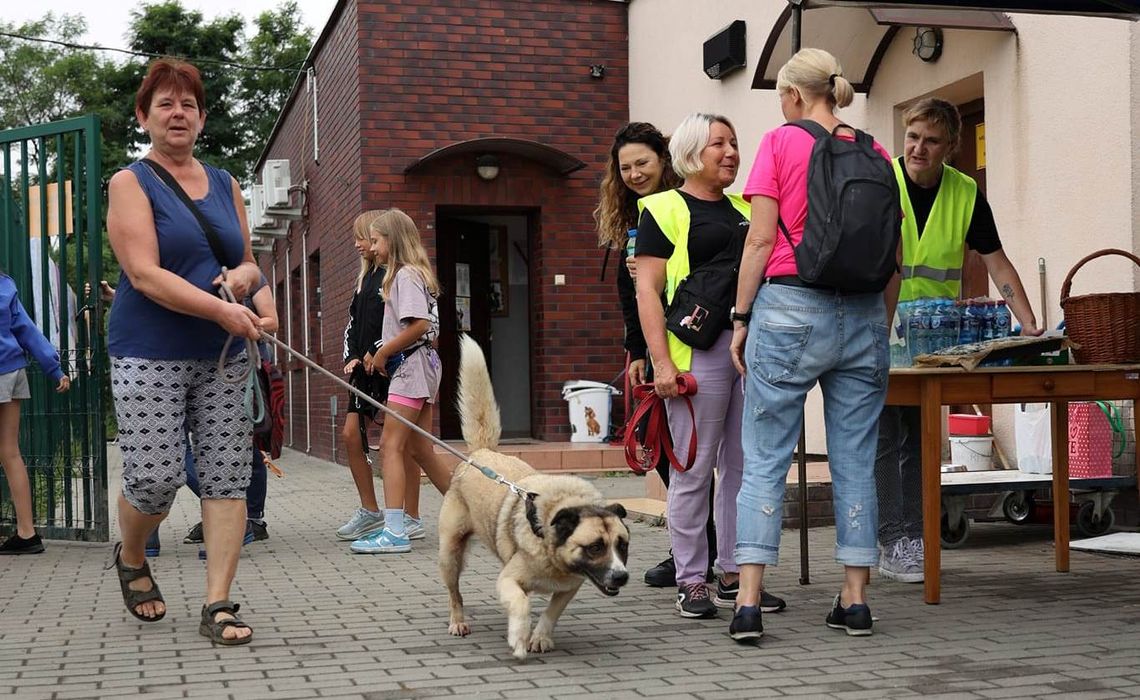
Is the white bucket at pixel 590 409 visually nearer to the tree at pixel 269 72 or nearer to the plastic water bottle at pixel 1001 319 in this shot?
the plastic water bottle at pixel 1001 319

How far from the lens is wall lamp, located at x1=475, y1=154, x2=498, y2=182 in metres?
14.1

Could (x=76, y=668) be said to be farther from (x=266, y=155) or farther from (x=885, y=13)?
(x=266, y=155)

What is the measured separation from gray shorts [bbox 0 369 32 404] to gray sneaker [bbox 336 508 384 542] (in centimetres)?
207

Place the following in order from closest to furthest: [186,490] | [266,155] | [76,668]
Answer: [76,668] → [186,490] → [266,155]

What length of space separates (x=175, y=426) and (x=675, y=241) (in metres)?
2.08

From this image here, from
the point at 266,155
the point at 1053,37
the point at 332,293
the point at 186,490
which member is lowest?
the point at 186,490

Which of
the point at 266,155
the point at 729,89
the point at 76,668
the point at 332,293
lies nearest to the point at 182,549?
the point at 76,668

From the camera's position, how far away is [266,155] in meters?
23.6

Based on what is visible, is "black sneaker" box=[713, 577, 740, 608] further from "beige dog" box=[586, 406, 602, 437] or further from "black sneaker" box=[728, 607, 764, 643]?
"beige dog" box=[586, 406, 602, 437]

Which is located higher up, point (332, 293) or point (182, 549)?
point (332, 293)

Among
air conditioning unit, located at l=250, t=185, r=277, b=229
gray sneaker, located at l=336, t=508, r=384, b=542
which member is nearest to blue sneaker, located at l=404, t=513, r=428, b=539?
gray sneaker, located at l=336, t=508, r=384, b=542

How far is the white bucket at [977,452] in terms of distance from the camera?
841cm

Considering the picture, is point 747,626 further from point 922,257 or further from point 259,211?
point 259,211

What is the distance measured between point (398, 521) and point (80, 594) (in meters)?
1.88
